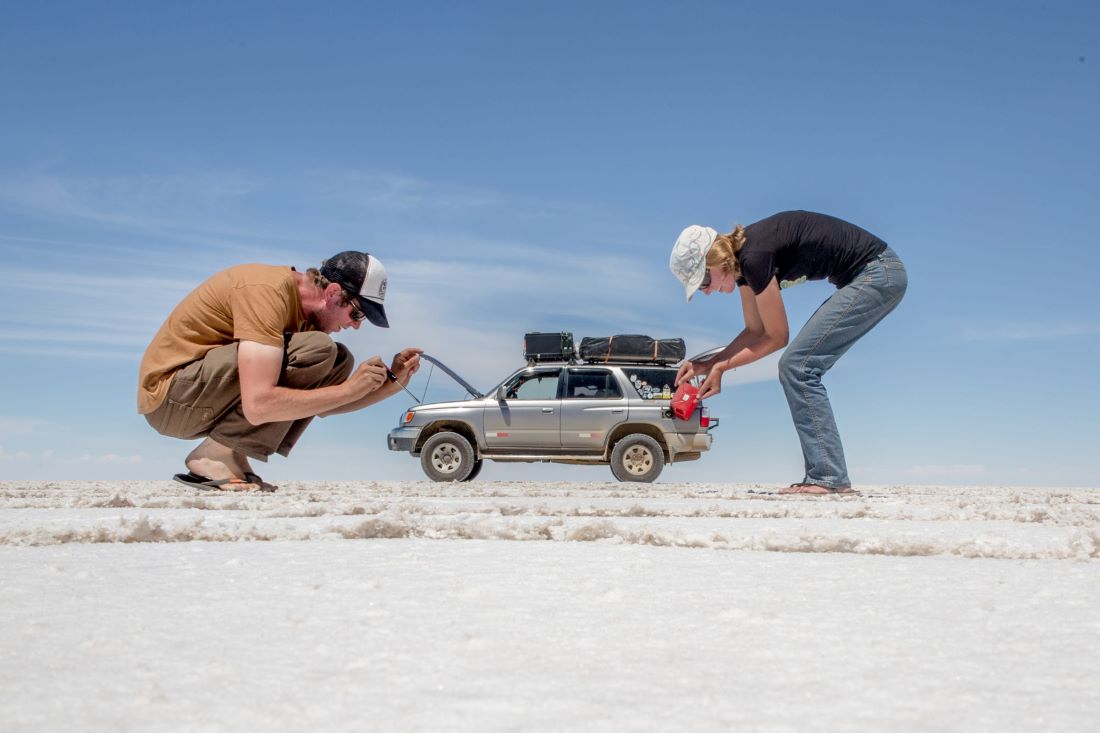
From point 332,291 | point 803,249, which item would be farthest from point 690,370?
point 332,291

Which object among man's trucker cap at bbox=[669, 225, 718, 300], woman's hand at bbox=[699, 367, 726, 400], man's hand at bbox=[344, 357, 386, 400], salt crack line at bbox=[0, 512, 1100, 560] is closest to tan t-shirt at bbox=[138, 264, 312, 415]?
man's hand at bbox=[344, 357, 386, 400]

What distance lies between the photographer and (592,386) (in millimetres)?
10539

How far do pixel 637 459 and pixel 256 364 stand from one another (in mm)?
7132

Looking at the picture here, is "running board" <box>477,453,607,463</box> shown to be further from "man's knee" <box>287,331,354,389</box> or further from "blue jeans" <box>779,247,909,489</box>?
"man's knee" <box>287,331,354,389</box>

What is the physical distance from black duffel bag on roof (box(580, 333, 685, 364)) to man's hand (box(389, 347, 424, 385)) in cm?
669

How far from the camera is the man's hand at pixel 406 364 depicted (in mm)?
4121

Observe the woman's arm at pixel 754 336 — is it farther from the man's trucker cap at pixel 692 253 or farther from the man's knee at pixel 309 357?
the man's knee at pixel 309 357

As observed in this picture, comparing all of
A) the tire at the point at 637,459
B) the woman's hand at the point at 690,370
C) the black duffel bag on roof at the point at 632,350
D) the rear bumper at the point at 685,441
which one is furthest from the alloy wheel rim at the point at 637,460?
the woman's hand at the point at 690,370

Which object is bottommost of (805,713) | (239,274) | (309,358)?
(805,713)

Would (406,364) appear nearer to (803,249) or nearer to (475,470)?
(803,249)

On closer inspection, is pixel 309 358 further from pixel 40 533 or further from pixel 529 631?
pixel 529 631

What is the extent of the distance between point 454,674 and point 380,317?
3.36 meters

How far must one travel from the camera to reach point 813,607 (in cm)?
142

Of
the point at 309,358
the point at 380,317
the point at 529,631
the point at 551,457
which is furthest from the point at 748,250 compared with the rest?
the point at 551,457
